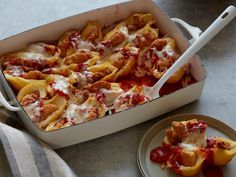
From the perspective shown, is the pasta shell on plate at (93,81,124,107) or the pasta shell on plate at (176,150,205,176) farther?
the pasta shell on plate at (93,81,124,107)

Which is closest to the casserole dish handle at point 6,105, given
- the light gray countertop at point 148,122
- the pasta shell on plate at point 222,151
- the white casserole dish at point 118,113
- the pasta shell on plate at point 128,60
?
the white casserole dish at point 118,113

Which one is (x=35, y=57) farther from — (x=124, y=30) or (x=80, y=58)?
(x=124, y=30)

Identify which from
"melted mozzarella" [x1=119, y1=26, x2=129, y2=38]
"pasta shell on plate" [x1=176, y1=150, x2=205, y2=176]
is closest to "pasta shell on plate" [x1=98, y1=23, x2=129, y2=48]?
"melted mozzarella" [x1=119, y1=26, x2=129, y2=38]

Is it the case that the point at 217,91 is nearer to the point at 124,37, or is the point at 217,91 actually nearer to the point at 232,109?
the point at 232,109

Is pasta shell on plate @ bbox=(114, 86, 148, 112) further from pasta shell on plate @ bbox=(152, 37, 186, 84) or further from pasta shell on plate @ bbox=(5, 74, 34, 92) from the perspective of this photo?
pasta shell on plate @ bbox=(5, 74, 34, 92)

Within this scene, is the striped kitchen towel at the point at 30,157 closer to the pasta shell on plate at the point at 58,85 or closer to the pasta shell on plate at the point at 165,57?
the pasta shell on plate at the point at 58,85
